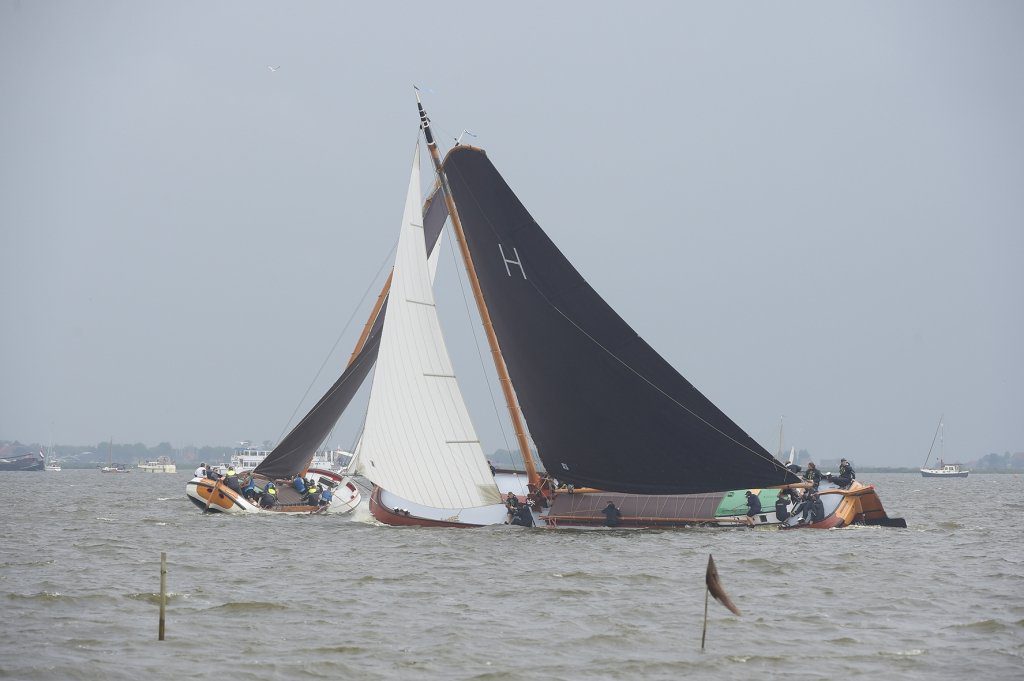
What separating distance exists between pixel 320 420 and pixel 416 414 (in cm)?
1498

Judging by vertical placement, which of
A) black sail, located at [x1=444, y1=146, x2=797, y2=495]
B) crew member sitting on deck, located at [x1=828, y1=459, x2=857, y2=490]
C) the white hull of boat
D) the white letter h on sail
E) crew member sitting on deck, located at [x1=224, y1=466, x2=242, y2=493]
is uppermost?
the white letter h on sail

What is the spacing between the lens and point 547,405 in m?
34.5

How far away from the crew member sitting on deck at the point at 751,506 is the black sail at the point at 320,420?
17.1 m

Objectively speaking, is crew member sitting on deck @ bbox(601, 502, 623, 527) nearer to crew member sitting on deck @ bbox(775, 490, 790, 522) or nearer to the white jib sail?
the white jib sail

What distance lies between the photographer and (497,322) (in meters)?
35.3

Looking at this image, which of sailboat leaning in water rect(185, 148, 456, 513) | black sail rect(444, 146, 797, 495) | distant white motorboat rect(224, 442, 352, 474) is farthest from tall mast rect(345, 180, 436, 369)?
distant white motorboat rect(224, 442, 352, 474)

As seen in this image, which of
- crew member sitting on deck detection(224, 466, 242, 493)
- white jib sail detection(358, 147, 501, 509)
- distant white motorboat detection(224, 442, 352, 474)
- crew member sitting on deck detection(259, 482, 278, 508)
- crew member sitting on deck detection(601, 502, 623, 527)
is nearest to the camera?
white jib sail detection(358, 147, 501, 509)

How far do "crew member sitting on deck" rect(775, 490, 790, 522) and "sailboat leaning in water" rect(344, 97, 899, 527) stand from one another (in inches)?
16.4

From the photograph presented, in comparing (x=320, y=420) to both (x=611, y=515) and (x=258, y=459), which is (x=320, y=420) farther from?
(x=258, y=459)

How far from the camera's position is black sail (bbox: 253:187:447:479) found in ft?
153

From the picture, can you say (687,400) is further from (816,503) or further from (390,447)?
(390,447)

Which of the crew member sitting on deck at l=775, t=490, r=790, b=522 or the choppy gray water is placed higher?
the crew member sitting on deck at l=775, t=490, r=790, b=522

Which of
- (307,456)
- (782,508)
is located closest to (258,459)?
(307,456)

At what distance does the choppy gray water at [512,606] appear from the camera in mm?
16141
